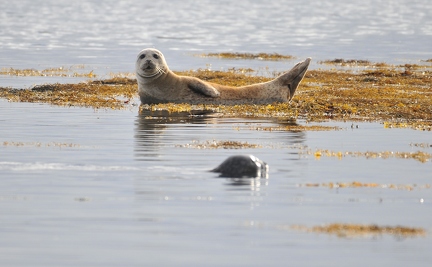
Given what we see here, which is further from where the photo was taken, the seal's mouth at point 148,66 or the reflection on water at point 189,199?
the seal's mouth at point 148,66

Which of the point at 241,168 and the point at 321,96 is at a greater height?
the point at 321,96

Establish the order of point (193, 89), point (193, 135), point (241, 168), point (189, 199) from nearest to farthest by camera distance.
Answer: point (189, 199), point (241, 168), point (193, 135), point (193, 89)

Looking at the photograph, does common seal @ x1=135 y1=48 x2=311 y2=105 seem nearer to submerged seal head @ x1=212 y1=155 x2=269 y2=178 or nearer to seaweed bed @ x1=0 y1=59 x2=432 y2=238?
seaweed bed @ x1=0 y1=59 x2=432 y2=238

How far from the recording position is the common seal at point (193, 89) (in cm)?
2545

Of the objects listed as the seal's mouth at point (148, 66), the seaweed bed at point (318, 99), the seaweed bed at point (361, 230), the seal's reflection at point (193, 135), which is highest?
the seal's mouth at point (148, 66)

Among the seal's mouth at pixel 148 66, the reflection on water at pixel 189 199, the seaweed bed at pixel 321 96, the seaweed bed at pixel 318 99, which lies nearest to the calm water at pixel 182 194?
the reflection on water at pixel 189 199

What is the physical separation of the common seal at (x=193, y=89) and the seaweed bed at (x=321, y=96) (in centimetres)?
40

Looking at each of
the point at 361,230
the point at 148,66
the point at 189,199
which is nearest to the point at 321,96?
the point at 148,66

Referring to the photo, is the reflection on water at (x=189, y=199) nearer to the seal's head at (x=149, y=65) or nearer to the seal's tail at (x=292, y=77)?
the seal's head at (x=149, y=65)

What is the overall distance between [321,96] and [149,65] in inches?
177

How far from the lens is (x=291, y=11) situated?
10244 cm

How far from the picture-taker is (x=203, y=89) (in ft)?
82.9

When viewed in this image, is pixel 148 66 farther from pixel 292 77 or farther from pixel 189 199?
pixel 189 199

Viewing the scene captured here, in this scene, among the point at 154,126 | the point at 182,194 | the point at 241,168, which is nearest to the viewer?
the point at 182,194
